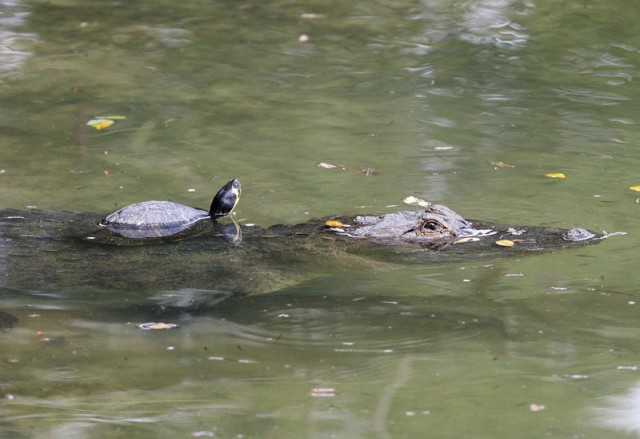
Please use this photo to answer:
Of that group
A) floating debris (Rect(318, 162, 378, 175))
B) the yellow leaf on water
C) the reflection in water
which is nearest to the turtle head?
floating debris (Rect(318, 162, 378, 175))

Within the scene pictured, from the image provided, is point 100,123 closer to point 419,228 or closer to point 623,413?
point 419,228

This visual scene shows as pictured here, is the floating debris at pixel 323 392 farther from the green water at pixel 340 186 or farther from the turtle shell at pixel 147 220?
the turtle shell at pixel 147 220

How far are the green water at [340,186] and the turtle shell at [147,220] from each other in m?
0.58

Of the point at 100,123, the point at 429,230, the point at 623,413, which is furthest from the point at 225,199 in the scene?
the point at 623,413

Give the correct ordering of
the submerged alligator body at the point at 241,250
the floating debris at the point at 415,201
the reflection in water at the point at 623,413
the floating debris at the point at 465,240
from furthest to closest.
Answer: the floating debris at the point at 415,201
the floating debris at the point at 465,240
the submerged alligator body at the point at 241,250
the reflection in water at the point at 623,413

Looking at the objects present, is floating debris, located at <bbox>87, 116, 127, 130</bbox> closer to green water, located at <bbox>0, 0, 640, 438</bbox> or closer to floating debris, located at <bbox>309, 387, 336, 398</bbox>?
green water, located at <bbox>0, 0, 640, 438</bbox>

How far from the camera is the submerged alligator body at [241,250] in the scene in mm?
5902

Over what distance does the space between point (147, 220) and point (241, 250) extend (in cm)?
71

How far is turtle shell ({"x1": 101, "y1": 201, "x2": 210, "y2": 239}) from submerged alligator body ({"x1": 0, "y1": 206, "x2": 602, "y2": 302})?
3.1 inches

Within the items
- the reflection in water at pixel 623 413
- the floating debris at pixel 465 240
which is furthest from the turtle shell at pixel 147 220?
the reflection in water at pixel 623 413

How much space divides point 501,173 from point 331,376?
3.59m

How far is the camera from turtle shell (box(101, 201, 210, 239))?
6.60 metres

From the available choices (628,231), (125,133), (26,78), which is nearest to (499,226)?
(628,231)

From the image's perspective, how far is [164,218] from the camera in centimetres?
664
